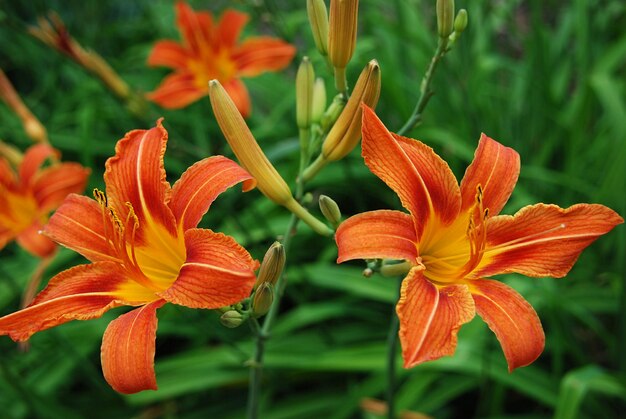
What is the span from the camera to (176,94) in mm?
2387

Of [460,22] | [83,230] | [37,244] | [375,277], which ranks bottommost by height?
[375,277]

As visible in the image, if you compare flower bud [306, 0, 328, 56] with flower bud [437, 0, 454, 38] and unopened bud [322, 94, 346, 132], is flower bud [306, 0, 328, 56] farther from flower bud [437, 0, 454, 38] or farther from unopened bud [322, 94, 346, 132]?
flower bud [437, 0, 454, 38]

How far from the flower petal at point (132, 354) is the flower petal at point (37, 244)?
0.90 metres

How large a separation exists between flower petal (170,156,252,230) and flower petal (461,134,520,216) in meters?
0.42

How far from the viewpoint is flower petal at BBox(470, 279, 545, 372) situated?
1042 millimetres

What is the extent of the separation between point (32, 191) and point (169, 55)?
0.84 m

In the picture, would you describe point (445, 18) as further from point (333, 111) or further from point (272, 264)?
point (272, 264)

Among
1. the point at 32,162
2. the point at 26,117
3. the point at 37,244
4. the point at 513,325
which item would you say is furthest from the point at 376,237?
the point at 26,117

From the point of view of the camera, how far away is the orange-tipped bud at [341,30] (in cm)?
122

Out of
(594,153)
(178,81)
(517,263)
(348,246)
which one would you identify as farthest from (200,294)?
(594,153)

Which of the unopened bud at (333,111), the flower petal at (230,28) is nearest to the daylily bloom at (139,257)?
the unopened bud at (333,111)

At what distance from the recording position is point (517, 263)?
1.16m

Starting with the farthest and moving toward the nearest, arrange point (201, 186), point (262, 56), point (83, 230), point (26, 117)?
point (262, 56) → point (26, 117) → point (83, 230) → point (201, 186)

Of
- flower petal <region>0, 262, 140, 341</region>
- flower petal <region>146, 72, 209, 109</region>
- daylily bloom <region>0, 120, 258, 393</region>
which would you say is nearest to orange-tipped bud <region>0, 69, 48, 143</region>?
flower petal <region>146, 72, 209, 109</region>
